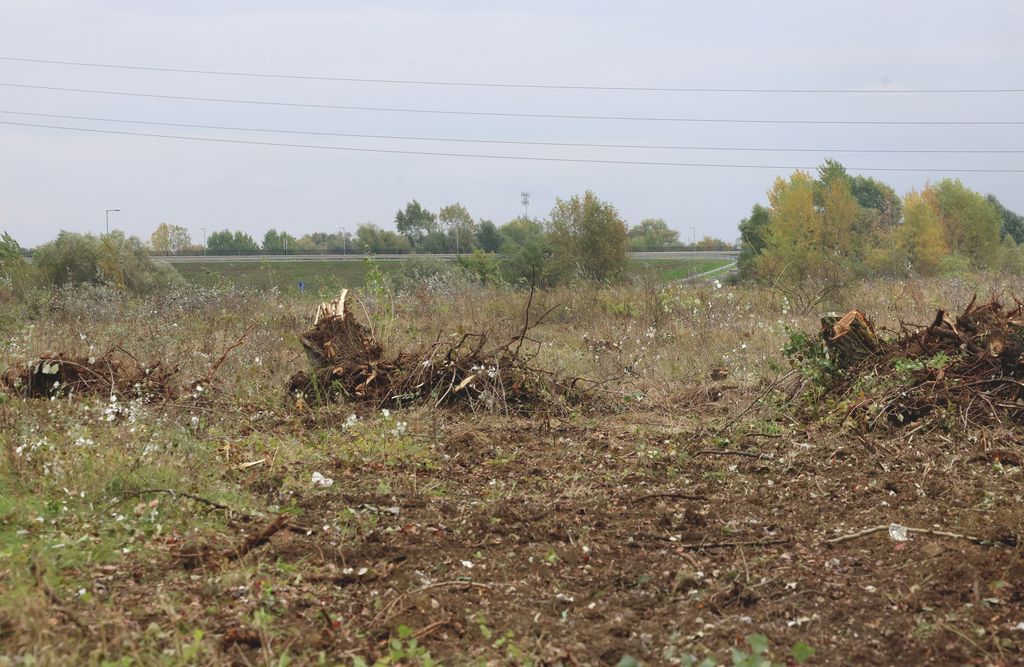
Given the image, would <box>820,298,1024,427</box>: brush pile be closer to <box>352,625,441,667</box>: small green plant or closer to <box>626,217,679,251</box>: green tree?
<box>352,625,441,667</box>: small green plant

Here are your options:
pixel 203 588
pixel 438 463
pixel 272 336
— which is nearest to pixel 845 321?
pixel 438 463

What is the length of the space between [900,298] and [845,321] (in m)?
8.30

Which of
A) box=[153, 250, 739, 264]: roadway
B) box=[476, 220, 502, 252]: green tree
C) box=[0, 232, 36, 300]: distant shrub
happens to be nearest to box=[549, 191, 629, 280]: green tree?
box=[153, 250, 739, 264]: roadway

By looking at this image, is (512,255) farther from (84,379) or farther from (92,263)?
(84,379)

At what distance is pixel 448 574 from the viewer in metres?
3.96

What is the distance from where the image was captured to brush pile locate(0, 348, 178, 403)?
8.05 m

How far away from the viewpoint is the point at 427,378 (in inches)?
316

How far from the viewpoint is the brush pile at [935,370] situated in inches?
Result: 239

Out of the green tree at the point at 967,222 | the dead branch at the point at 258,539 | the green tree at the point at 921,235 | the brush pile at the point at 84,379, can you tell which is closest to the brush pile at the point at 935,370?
the dead branch at the point at 258,539

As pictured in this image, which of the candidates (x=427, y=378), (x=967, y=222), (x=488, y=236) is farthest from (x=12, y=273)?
(x=967, y=222)

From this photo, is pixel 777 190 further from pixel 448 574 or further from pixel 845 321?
pixel 448 574

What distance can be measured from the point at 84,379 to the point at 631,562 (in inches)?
239

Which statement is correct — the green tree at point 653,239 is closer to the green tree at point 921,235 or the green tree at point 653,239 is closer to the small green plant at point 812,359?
the green tree at point 921,235

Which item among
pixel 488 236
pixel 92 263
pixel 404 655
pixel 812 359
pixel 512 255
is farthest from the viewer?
pixel 488 236
